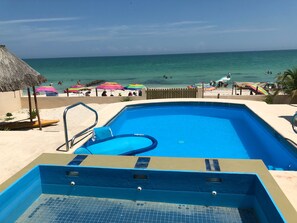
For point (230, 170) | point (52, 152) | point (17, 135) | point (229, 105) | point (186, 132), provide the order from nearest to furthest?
point (230, 170)
point (52, 152)
point (17, 135)
point (186, 132)
point (229, 105)

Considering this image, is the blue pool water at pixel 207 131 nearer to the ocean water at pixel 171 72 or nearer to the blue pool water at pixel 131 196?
the blue pool water at pixel 131 196

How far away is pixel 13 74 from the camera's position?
35.0 ft

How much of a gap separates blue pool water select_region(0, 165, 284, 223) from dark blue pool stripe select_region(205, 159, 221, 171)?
0.21 metres

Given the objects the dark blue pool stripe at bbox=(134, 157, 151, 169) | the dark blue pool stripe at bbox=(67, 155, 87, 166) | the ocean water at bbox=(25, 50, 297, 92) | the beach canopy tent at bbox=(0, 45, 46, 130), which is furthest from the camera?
the ocean water at bbox=(25, 50, 297, 92)

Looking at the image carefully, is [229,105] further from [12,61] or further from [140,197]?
[12,61]

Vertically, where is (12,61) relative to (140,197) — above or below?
above

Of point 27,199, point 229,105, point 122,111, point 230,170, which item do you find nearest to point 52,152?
point 27,199

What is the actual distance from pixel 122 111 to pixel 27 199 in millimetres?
7199

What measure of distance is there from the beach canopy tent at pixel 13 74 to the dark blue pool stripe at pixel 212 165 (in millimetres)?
8248

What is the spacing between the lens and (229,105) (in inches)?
515

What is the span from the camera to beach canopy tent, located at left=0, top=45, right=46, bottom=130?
10266mm

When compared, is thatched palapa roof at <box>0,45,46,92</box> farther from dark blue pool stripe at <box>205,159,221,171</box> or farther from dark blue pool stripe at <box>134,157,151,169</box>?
dark blue pool stripe at <box>205,159,221,171</box>

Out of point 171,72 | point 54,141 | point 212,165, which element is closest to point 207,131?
point 212,165

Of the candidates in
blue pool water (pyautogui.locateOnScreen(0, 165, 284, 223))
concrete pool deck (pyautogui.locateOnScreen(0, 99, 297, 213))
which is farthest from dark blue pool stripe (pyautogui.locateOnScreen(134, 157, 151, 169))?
Answer: concrete pool deck (pyautogui.locateOnScreen(0, 99, 297, 213))
